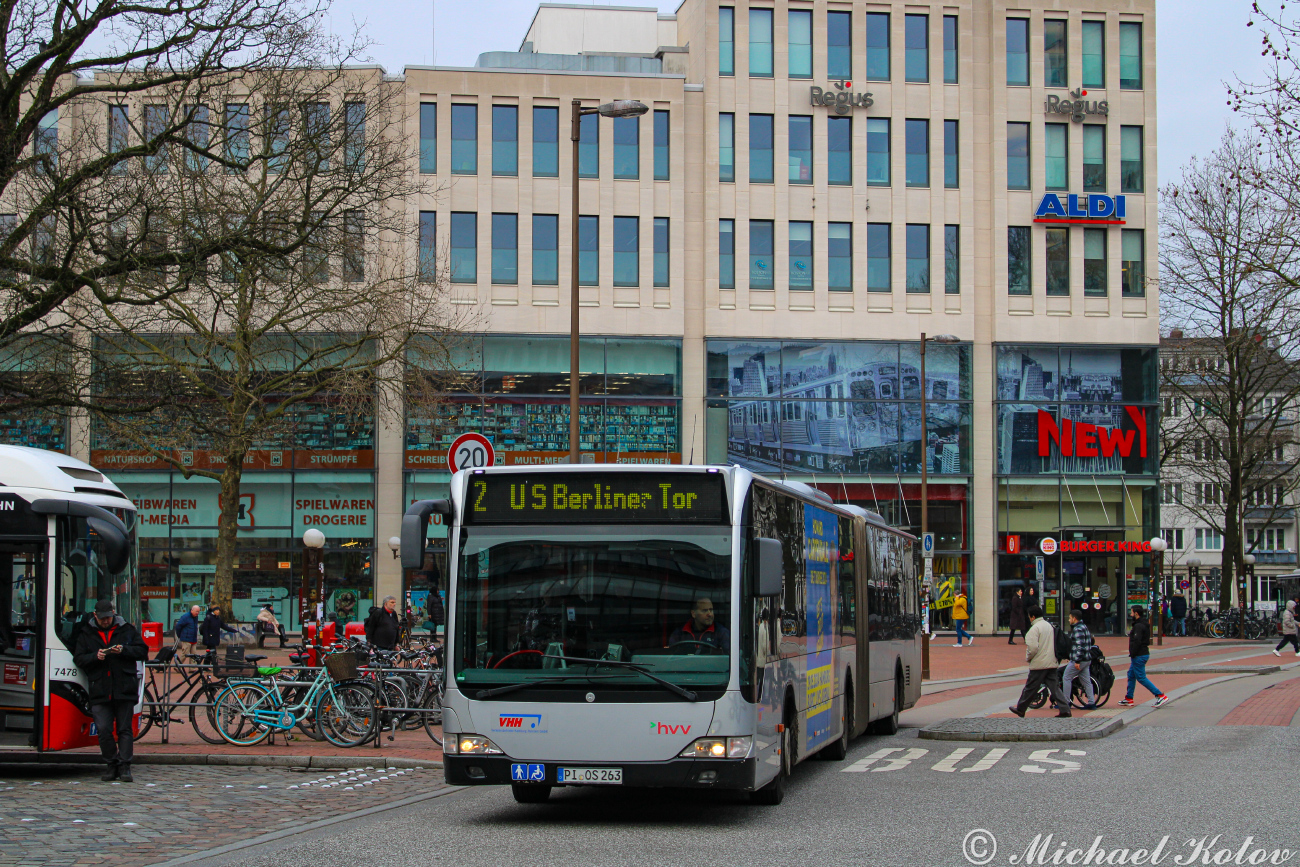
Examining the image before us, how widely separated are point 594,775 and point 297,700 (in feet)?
23.2

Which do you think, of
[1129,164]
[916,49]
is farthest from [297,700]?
[1129,164]

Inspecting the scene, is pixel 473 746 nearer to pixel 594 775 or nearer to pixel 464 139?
pixel 594 775

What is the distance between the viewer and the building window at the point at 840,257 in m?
46.3

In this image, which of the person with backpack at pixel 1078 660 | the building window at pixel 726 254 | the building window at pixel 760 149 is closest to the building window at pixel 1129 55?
the building window at pixel 760 149

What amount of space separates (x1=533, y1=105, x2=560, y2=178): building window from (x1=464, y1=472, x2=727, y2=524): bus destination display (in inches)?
1377

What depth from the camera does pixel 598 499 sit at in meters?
10.9

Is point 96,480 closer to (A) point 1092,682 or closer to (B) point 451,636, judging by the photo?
(B) point 451,636

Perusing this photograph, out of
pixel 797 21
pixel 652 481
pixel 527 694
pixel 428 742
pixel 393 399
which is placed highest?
pixel 797 21

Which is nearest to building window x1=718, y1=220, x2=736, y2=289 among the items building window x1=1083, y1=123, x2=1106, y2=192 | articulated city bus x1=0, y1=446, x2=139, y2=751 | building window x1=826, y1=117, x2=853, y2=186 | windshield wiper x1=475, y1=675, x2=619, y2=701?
building window x1=826, y1=117, x2=853, y2=186

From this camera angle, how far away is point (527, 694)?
1051 centimetres

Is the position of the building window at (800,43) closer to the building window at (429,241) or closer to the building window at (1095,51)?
the building window at (1095,51)

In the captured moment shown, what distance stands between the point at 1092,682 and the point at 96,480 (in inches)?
588

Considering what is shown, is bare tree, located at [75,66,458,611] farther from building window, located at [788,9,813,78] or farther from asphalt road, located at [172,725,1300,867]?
building window, located at [788,9,813,78]

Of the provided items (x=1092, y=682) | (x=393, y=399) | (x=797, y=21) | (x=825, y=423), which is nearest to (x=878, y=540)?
(x=1092, y=682)
